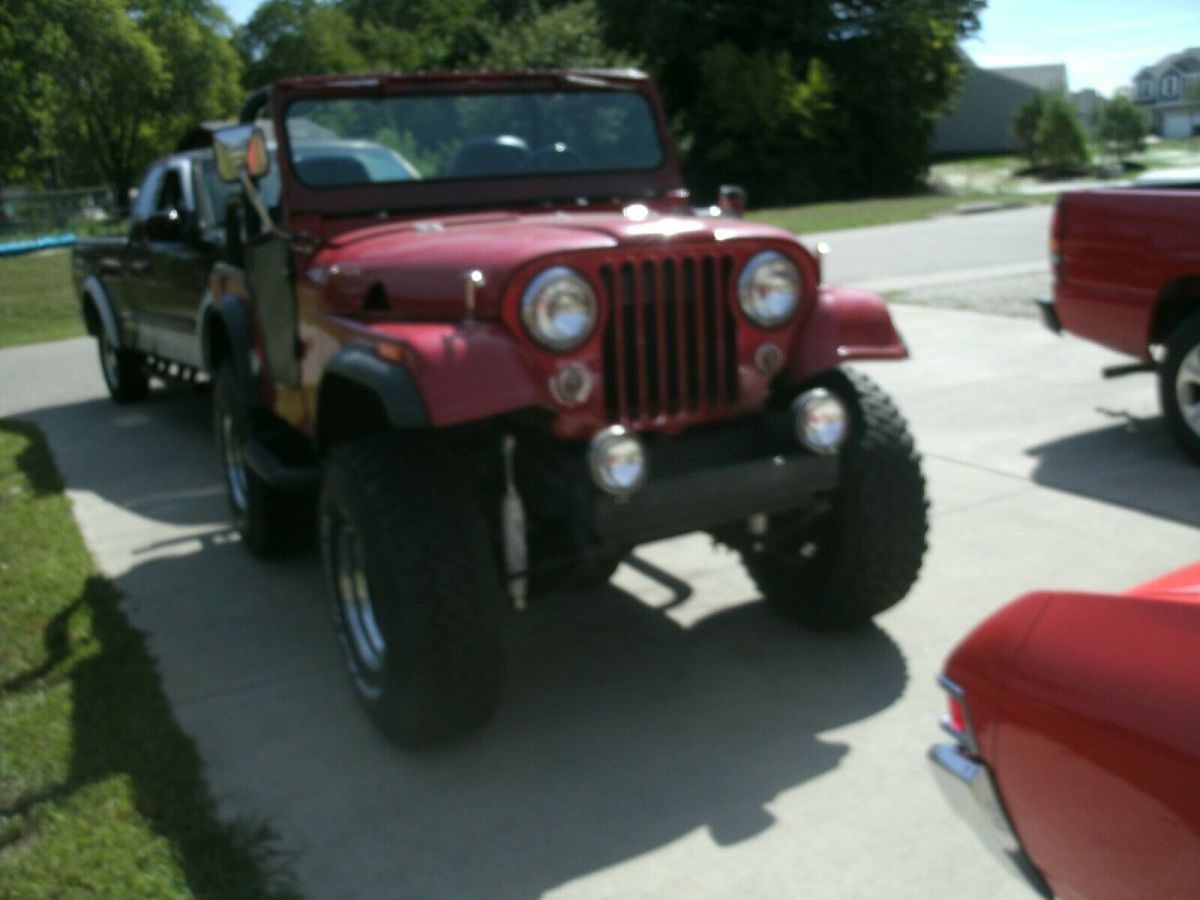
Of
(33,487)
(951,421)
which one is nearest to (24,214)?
(33,487)

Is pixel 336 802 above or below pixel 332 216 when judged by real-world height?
below

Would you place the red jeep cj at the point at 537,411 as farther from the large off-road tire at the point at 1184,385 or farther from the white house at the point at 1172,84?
the large off-road tire at the point at 1184,385

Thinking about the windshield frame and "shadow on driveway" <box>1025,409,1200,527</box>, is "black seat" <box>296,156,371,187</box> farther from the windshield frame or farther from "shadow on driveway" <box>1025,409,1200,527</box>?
"shadow on driveway" <box>1025,409,1200,527</box>

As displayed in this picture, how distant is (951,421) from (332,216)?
399 cm

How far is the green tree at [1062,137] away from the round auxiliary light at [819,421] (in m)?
39.0

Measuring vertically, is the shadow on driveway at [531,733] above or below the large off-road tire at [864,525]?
below

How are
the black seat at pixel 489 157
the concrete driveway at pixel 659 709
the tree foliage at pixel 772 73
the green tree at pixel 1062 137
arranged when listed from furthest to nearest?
the green tree at pixel 1062 137 → the tree foliage at pixel 772 73 → the black seat at pixel 489 157 → the concrete driveway at pixel 659 709

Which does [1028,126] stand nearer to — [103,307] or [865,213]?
[865,213]

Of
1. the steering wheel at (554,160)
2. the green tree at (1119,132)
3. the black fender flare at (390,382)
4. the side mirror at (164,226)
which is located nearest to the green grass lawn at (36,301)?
the side mirror at (164,226)

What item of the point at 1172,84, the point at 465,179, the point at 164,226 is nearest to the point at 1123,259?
the point at 1172,84

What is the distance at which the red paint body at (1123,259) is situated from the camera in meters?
6.20

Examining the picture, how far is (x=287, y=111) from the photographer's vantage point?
195 inches

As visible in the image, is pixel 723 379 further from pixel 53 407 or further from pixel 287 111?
pixel 53 407

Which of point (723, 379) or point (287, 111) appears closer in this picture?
point (723, 379)
